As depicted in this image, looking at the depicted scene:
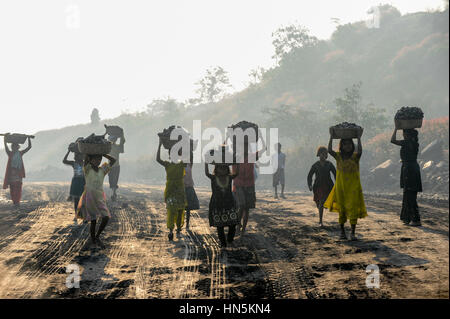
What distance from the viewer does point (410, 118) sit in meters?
8.45

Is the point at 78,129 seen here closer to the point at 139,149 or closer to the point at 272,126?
the point at 139,149

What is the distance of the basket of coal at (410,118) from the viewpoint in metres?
8.45

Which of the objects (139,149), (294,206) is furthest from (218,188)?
(139,149)

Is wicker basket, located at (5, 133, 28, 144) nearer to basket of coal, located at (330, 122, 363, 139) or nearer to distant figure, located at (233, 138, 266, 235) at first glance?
distant figure, located at (233, 138, 266, 235)

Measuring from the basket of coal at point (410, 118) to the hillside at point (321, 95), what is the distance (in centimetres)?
1426

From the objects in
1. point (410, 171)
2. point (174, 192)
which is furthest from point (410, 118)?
point (174, 192)

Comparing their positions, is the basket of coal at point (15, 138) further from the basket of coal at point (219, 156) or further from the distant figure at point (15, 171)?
the basket of coal at point (219, 156)

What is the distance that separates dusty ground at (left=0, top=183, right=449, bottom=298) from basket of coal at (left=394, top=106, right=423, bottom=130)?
2.24m

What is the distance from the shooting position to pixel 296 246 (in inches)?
298

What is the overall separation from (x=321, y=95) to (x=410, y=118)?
40.0 meters

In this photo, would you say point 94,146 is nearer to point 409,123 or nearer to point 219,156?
point 219,156

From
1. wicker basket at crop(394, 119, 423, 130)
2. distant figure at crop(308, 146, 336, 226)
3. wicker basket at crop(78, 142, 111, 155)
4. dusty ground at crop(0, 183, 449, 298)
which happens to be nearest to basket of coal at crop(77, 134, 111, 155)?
wicker basket at crop(78, 142, 111, 155)

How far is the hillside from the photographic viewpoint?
111 feet
